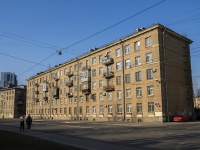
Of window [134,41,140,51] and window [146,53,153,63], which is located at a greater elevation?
window [134,41,140,51]

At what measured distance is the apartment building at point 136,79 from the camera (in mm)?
44938

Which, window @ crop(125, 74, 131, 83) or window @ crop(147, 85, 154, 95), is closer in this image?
window @ crop(147, 85, 154, 95)

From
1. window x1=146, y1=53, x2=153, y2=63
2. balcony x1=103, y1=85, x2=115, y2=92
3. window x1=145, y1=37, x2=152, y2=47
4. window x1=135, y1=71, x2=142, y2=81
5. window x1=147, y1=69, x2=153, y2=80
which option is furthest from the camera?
balcony x1=103, y1=85, x2=115, y2=92

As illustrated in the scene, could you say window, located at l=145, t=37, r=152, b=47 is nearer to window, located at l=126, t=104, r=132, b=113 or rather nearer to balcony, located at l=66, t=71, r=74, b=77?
window, located at l=126, t=104, r=132, b=113

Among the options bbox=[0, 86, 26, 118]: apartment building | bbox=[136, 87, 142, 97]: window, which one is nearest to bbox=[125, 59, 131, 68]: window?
bbox=[136, 87, 142, 97]: window

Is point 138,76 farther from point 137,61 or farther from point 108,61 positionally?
point 108,61

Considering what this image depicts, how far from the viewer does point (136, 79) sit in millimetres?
48812

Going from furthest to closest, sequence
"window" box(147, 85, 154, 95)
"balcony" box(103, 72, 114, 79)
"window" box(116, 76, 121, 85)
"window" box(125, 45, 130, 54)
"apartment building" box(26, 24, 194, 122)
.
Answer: "balcony" box(103, 72, 114, 79), "window" box(116, 76, 121, 85), "window" box(125, 45, 130, 54), "window" box(147, 85, 154, 95), "apartment building" box(26, 24, 194, 122)

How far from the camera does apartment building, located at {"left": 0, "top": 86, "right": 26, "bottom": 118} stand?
120875mm

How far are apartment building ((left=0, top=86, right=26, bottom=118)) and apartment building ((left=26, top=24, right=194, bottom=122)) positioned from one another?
197ft

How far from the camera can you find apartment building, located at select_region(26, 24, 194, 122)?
4494 centimetres

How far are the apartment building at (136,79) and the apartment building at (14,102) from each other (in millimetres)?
60167

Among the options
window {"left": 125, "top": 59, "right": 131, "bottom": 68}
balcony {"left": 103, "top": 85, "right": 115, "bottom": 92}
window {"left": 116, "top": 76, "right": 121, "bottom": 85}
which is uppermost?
window {"left": 125, "top": 59, "right": 131, "bottom": 68}

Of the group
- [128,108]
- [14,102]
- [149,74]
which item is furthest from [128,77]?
[14,102]
